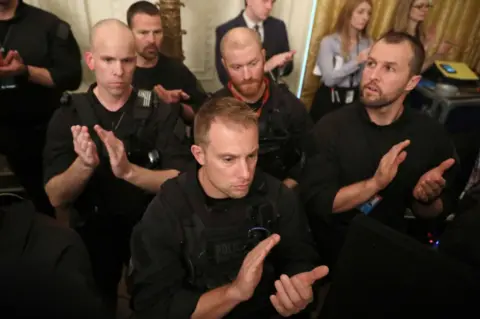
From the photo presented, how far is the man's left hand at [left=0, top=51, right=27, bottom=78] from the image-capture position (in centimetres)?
217

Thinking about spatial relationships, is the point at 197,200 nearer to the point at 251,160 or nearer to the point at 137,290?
the point at 251,160

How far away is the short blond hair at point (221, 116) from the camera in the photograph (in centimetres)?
135

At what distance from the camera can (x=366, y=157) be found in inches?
71.6

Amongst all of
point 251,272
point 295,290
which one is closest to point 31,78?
point 251,272

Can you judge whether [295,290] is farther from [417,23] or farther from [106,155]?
[417,23]

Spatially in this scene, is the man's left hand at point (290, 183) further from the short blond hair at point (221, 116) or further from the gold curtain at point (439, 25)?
the gold curtain at point (439, 25)

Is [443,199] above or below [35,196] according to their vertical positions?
above

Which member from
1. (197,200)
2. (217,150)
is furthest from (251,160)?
(197,200)

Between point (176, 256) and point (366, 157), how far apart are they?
1060 millimetres

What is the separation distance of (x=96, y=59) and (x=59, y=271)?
1.24 m

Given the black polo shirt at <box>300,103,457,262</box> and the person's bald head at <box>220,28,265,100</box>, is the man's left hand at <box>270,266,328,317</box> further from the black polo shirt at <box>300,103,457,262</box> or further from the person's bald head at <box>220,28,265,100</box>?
the person's bald head at <box>220,28,265,100</box>

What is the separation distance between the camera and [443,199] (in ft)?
6.12

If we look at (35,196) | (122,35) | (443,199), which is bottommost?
(35,196)

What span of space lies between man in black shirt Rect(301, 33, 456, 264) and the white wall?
193 centimetres
